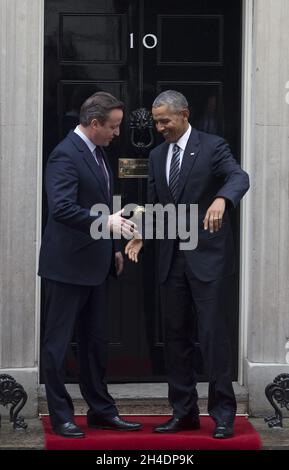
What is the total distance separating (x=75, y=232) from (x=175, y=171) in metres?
0.73

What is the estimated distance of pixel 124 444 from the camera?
306 inches

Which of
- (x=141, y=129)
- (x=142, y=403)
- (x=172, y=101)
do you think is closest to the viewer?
(x=172, y=101)

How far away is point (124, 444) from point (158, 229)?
1347 millimetres

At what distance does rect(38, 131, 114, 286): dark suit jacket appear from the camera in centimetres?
765

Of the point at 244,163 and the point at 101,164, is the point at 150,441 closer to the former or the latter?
the point at 101,164

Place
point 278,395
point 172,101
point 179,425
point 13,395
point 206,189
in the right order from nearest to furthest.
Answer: point 172,101, point 206,189, point 179,425, point 13,395, point 278,395

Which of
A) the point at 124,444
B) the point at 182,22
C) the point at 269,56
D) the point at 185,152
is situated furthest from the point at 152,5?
the point at 124,444

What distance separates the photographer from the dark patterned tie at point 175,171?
7.83 meters

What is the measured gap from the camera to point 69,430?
25.7 feet

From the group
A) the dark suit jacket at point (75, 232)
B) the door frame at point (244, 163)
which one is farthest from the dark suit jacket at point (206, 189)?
the door frame at point (244, 163)

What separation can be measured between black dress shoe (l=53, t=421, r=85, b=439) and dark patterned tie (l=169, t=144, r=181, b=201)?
155cm

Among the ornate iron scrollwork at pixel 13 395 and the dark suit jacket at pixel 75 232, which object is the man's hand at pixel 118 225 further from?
the ornate iron scrollwork at pixel 13 395

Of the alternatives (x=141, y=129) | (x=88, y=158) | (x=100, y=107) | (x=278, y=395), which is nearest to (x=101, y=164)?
(x=88, y=158)

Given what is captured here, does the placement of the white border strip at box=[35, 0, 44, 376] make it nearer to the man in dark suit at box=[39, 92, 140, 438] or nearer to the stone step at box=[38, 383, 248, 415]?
the stone step at box=[38, 383, 248, 415]
